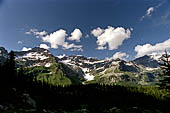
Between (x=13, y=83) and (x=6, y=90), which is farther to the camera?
(x=13, y=83)

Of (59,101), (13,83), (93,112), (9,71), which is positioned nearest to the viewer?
(93,112)

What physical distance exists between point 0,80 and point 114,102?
9853 cm

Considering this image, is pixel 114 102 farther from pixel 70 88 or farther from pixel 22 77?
pixel 22 77

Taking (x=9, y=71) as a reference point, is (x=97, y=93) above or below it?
below

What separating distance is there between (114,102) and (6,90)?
319ft

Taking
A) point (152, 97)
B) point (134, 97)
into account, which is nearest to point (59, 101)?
point (134, 97)

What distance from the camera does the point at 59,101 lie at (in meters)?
111

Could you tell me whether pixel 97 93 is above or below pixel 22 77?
below

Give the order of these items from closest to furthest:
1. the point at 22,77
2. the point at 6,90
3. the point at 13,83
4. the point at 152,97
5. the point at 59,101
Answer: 1. the point at 6,90
2. the point at 13,83
3. the point at 22,77
4. the point at 59,101
5. the point at 152,97

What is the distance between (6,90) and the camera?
57.0m

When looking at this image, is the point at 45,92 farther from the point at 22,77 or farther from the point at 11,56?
the point at 11,56

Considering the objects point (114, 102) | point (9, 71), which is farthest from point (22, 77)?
point (114, 102)

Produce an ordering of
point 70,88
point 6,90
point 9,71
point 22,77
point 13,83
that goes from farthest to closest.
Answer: point 70,88 < point 22,77 < point 13,83 < point 9,71 < point 6,90

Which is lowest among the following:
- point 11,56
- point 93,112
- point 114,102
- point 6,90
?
point 114,102
